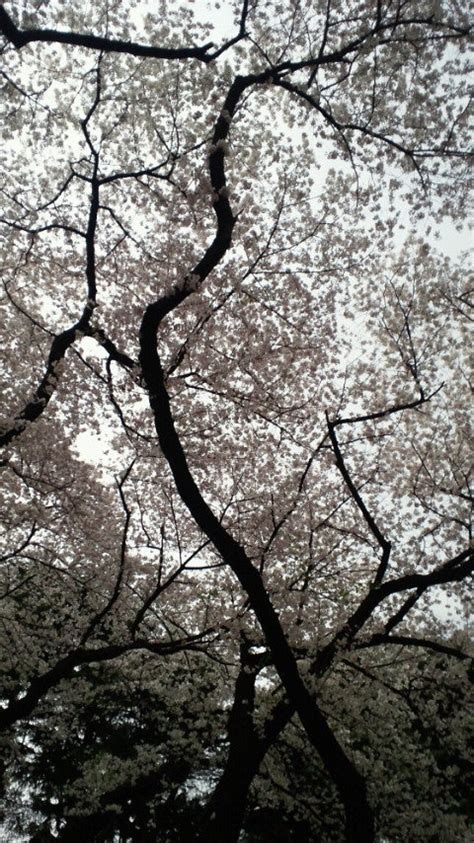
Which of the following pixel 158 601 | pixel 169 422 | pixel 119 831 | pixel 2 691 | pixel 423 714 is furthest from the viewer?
pixel 119 831

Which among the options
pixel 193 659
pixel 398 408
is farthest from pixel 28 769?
pixel 398 408

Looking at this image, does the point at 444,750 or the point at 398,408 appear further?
the point at 444,750

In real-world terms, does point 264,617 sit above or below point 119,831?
above

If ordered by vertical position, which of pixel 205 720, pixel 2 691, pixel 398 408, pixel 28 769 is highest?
pixel 398 408

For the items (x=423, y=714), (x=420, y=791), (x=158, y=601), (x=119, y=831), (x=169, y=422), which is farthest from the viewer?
(x=119, y=831)

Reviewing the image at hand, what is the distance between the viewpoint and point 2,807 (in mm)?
17328

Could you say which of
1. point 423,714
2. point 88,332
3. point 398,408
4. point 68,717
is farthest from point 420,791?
point 88,332

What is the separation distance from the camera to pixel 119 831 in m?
18.5

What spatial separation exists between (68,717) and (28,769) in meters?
2.37

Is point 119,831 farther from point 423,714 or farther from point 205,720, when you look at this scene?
point 423,714

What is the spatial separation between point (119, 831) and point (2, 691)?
6.57 m

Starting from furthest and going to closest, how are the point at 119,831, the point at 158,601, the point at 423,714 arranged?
the point at 119,831, the point at 158,601, the point at 423,714

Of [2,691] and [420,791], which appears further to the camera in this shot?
[2,691]

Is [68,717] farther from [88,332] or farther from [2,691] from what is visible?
[88,332]
